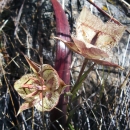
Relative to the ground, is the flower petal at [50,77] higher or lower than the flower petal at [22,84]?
higher

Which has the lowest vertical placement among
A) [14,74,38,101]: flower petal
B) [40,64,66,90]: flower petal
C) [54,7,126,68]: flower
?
[14,74,38,101]: flower petal

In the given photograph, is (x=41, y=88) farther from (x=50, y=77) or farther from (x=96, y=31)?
(x=96, y=31)

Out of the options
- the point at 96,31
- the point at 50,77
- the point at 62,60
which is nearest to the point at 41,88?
the point at 50,77

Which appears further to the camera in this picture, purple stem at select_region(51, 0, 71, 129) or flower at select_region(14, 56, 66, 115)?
purple stem at select_region(51, 0, 71, 129)

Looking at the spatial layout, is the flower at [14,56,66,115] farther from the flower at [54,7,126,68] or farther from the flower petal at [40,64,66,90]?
the flower at [54,7,126,68]

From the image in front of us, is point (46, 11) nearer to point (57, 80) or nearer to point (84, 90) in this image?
point (84, 90)

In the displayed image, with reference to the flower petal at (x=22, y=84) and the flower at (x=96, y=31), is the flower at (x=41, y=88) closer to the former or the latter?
the flower petal at (x=22, y=84)

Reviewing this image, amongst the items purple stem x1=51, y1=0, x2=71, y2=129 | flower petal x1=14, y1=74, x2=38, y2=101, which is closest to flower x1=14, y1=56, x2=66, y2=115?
flower petal x1=14, y1=74, x2=38, y2=101

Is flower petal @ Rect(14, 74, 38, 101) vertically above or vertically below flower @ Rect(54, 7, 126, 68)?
below

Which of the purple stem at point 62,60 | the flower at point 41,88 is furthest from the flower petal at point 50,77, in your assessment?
the purple stem at point 62,60
